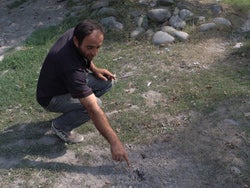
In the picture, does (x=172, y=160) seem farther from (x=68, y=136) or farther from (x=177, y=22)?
(x=177, y=22)

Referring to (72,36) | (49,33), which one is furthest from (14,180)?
(49,33)

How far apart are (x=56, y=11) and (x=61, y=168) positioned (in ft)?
15.4

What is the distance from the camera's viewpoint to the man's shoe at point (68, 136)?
420 centimetres

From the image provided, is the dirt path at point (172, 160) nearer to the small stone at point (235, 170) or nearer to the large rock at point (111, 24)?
the small stone at point (235, 170)

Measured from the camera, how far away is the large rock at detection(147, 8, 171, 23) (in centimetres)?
672

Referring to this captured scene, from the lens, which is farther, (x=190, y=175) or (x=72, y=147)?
(x=72, y=147)

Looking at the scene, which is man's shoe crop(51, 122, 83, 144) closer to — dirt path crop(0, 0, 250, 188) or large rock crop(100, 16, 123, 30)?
dirt path crop(0, 0, 250, 188)

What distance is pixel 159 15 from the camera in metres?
6.75

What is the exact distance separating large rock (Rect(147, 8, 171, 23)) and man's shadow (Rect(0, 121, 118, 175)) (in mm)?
2904

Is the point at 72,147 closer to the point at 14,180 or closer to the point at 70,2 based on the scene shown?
the point at 14,180

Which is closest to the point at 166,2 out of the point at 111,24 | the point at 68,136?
the point at 111,24

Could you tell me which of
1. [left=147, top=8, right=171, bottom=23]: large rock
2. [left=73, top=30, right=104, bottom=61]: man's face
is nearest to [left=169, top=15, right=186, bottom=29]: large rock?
[left=147, top=8, right=171, bottom=23]: large rock

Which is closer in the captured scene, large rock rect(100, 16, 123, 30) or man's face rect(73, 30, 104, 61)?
man's face rect(73, 30, 104, 61)

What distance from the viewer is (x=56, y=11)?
7934 mm
